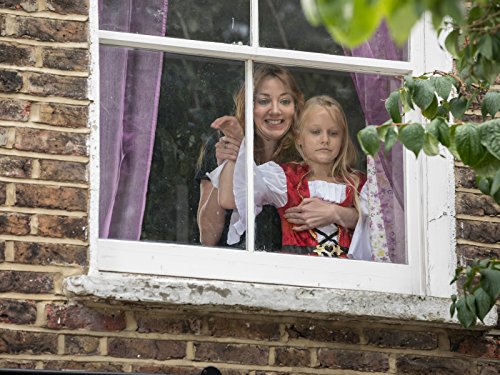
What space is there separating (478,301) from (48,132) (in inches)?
64.7

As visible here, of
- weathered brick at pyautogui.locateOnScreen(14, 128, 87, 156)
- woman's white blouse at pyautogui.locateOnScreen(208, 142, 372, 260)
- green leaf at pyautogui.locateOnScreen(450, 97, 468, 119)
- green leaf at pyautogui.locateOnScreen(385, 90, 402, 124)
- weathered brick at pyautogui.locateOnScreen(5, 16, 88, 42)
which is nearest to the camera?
green leaf at pyautogui.locateOnScreen(385, 90, 402, 124)

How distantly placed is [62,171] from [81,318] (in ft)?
1.74

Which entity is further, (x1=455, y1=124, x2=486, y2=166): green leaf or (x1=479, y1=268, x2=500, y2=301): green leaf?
(x1=479, y1=268, x2=500, y2=301): green leaf

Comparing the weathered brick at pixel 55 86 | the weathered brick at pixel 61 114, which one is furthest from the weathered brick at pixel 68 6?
the weathered brick at pixel 61 114

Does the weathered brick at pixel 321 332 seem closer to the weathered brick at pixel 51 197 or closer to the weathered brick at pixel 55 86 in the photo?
the weathered brick at pixel 51 197

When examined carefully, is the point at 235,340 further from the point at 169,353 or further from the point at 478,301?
the point at 478,301

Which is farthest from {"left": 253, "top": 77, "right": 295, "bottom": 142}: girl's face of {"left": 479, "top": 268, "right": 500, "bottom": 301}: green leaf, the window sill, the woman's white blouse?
{"left": 479, "top": 268, "right": 500, "bottom": 301}: green leaf

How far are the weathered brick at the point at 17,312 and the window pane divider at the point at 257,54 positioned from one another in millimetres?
1056

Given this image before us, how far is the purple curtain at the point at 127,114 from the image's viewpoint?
14.2 feet

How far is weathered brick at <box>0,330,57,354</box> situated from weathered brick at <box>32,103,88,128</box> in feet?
2.51

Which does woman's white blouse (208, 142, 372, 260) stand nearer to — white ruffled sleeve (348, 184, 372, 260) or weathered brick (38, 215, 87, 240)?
white ruffled sleeve (348, 184, 372, 260)

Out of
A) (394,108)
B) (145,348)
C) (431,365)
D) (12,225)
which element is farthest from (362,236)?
(12,225)

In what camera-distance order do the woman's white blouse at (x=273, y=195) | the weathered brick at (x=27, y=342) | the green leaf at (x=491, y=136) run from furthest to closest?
the woman's white blouse at (x=273, y=195), the weathered brick at (x=27, y=342), the green leaf at (x=491, y=136)

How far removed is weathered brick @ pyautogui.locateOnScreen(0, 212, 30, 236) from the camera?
4098 mm
